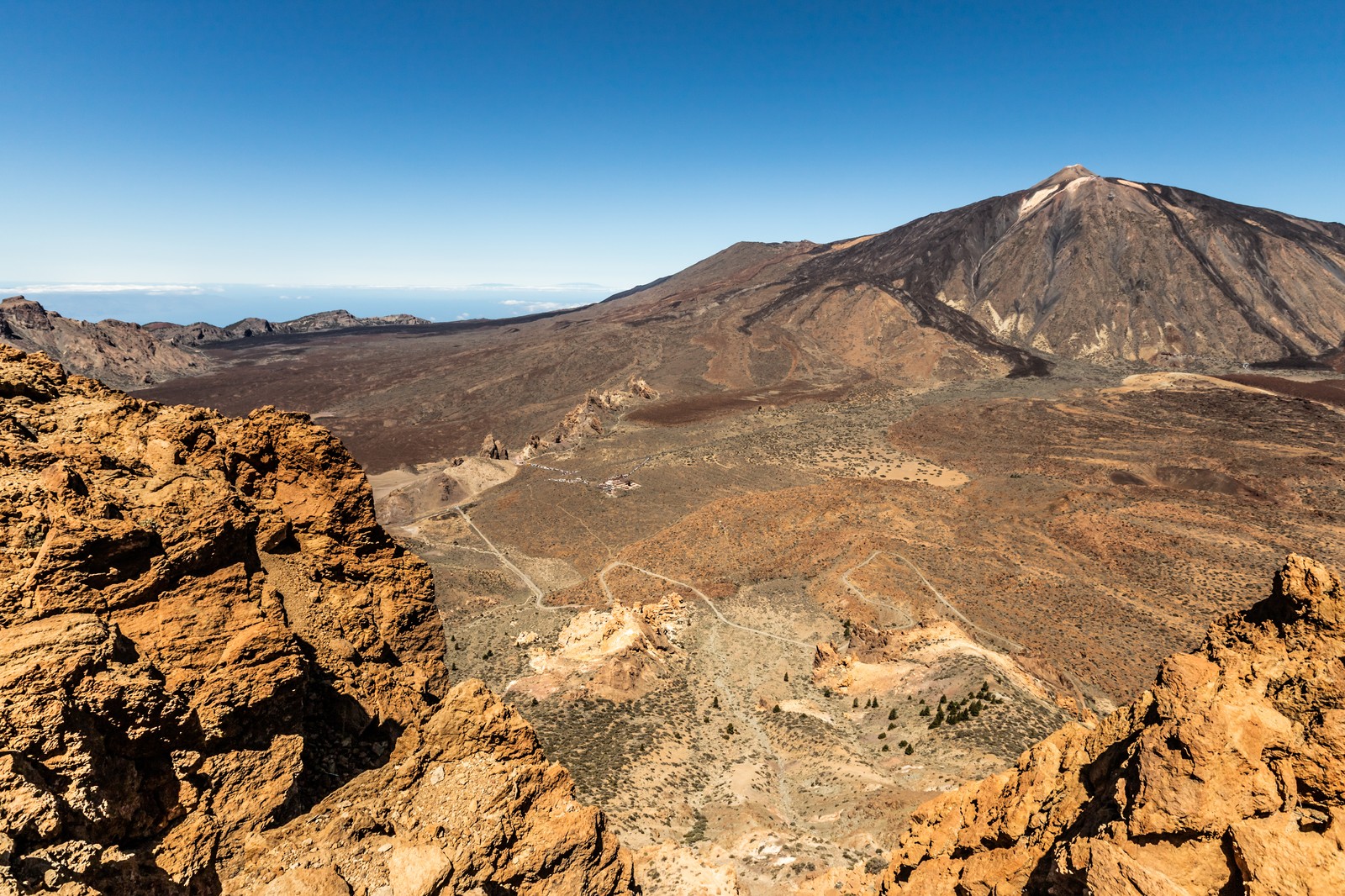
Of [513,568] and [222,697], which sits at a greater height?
[222,697]

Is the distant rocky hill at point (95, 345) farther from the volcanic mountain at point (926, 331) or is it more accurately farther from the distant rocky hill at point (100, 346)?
the volcanic mountain at point (926, 331)

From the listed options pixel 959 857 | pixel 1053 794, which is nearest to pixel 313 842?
pixel 959 857

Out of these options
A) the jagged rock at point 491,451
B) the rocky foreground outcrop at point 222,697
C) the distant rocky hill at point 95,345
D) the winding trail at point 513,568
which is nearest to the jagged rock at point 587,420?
the jagged rock at point 491,451

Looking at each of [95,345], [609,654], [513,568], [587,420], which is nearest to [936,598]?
[609,654]

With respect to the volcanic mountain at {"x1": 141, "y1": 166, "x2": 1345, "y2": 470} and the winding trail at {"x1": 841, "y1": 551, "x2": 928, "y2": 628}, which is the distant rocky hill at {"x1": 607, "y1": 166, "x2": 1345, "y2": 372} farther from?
the winding trail at {"x1": 841, "y1": 551, "x2": 928, "y2": 628}

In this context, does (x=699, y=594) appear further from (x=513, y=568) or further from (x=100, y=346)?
(x=100, y=346)

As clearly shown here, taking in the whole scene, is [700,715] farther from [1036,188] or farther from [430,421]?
[1036,188]

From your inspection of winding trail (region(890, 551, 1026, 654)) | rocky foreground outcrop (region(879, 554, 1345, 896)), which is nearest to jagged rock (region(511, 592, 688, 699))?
winding trail (region(890, 551, 1026, 654))
